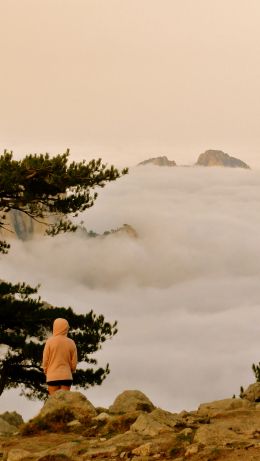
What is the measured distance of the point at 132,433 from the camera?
10727 mm

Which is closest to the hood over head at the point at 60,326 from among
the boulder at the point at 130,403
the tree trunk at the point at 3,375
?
the boulder at the point at 130,403

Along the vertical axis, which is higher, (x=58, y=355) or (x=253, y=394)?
(x=58, y=355)

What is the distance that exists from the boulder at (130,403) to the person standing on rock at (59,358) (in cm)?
129

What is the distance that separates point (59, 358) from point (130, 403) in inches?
75.1

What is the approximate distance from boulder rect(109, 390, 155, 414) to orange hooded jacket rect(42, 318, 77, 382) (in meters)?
1.34

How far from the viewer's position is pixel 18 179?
22016mm

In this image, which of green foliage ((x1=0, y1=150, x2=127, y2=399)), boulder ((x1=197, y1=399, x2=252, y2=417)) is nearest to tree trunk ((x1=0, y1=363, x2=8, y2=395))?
green foliage ((x1=0, y1=150, x2=127, y2=399))

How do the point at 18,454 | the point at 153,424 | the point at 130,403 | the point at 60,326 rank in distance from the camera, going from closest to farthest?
the point at 18,454 → the point at 153,424 → the point at 130,403 → the point at 60,326

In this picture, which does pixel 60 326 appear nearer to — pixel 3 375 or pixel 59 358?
pixel 59 358

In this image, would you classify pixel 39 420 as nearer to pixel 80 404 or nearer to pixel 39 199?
pixel 80 404

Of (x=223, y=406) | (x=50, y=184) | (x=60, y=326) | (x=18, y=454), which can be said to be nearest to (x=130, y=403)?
(x=223, y=406)

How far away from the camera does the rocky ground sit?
377 inches

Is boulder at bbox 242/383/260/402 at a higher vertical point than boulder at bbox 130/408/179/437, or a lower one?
higher

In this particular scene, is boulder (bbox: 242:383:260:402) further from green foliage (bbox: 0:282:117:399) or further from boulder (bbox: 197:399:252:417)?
green foliage (bbox: 0:282:117:399)
